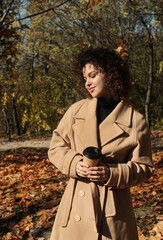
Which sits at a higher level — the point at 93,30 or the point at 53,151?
the point at 93,30

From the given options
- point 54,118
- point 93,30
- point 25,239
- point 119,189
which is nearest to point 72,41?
point 93,30

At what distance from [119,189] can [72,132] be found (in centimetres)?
57

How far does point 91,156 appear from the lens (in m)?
1.46

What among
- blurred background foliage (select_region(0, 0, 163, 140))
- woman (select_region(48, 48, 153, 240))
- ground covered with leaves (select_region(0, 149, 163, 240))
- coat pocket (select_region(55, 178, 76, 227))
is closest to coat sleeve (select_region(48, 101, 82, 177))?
woman (select_region(48, 48, 153, 240))

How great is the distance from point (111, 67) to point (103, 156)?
0.72m

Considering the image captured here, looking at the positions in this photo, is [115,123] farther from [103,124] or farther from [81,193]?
[81,193]

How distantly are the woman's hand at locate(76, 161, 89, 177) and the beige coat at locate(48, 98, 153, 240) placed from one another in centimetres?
5

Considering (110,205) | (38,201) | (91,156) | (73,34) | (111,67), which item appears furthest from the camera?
(73,34)

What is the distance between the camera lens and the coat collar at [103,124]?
168 cm

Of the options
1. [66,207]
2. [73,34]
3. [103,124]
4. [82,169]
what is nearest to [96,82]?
[103,124]

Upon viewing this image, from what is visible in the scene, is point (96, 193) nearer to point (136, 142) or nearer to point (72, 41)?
→ point (136, 142)

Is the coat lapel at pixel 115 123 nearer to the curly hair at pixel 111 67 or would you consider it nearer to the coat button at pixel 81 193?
the curly hair at pixel 111 67

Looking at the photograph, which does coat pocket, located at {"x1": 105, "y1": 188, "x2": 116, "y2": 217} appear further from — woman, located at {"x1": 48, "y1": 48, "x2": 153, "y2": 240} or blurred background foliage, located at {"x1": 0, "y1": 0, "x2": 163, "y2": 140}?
blurred background foliage, located at {"x1": 0, "y1": 0, "x2": 163, "y2": 140}

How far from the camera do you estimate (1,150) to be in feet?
28.6
